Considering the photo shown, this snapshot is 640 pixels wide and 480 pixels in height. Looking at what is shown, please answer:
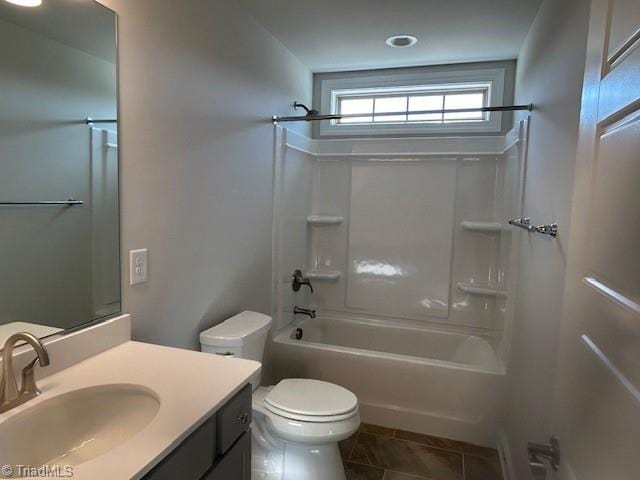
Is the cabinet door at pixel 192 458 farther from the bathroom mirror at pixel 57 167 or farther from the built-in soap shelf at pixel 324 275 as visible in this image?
the built-in soap shelf at pixel 324 275

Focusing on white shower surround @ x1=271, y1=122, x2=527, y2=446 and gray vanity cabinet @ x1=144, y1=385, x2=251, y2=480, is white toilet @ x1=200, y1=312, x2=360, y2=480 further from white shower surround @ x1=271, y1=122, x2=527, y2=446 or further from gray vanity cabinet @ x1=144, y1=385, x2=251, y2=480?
white shower surround @ x1=271, y1=122, x2=527, y2=446

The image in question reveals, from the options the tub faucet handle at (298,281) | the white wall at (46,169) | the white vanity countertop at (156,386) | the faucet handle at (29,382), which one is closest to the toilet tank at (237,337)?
the white vanity countertop at (156,386)

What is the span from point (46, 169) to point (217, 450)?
960 mm

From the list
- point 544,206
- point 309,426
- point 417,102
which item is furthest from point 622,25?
point 417,102

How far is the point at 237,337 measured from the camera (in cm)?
184

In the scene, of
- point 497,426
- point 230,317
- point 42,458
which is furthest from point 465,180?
point 42,458

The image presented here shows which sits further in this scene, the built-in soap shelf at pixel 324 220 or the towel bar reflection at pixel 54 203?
the built-in soap shelf at pixel 324 220

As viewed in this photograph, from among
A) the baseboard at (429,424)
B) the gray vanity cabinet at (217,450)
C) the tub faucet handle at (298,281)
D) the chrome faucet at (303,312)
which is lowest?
the baseboard at (429,424)

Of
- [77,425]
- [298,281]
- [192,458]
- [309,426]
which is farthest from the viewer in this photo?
[298,281]

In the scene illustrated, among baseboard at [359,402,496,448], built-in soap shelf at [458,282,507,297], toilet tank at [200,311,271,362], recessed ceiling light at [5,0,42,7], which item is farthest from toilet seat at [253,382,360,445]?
recessed ceiling light at [5,0,42,7]

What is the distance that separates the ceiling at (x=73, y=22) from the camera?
112 cm

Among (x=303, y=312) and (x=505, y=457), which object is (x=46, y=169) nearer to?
(x=303, y=312)

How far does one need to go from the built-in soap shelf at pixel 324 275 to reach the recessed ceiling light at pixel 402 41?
1688 millimetres

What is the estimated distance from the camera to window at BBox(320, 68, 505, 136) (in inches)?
115
